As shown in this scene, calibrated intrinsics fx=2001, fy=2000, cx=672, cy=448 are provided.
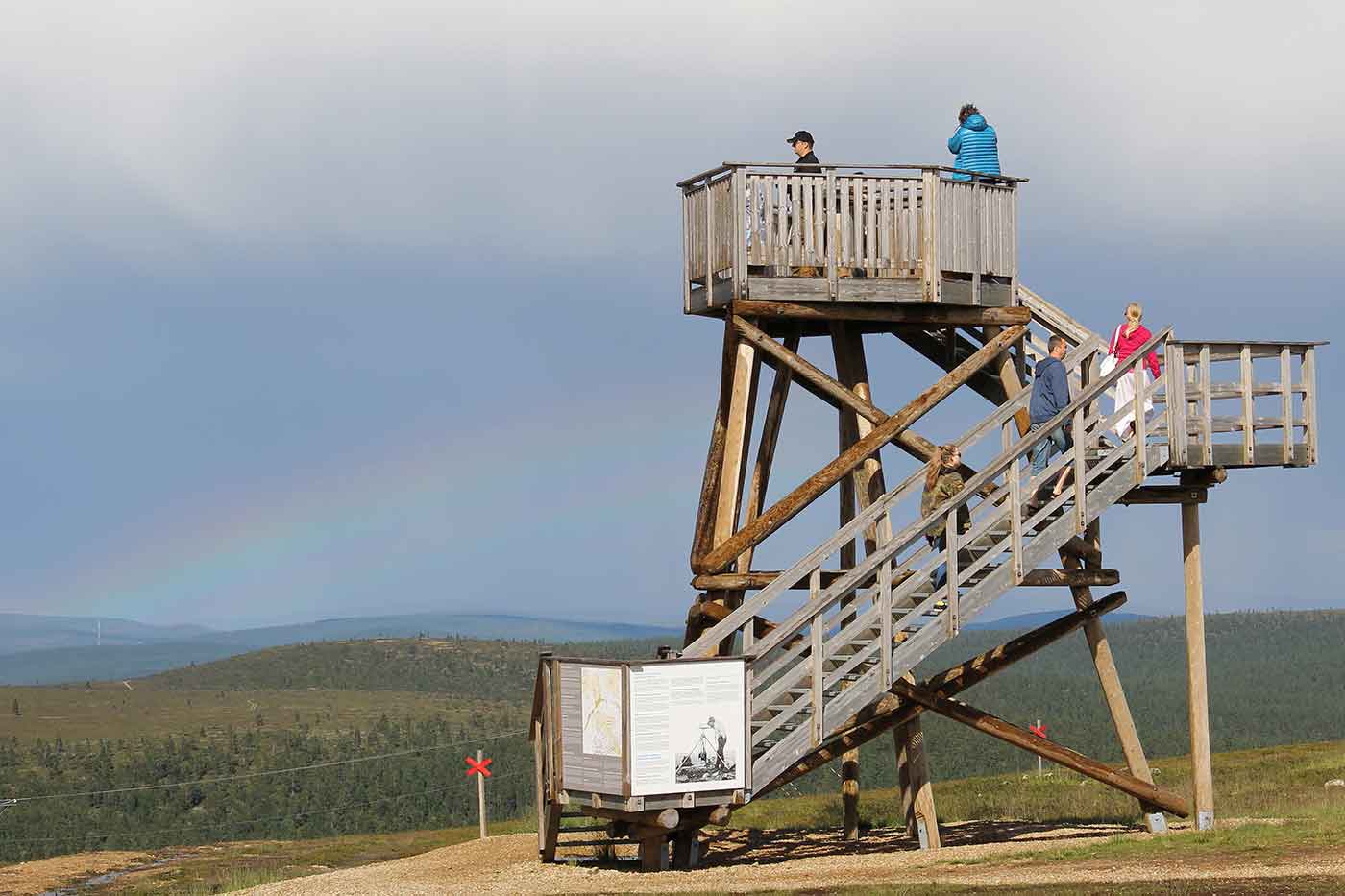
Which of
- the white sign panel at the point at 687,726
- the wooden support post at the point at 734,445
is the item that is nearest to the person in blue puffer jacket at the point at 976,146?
the wooden support post at the point at 734,445

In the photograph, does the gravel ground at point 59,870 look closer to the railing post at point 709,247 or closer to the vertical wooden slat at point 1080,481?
the railing post at point 709,247

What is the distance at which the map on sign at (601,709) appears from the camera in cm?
2264

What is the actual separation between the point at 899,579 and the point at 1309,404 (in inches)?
223

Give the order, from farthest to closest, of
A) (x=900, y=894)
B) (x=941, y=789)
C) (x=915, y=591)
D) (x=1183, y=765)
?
(x=1183, y=765) → (x=941, y=789) → (x=915, y=591) → (x=900, y=894)

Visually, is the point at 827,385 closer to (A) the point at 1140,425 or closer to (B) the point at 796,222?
(B) the point at 796,222

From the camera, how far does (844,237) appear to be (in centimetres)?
2588

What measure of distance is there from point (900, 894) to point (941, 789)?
821 inches

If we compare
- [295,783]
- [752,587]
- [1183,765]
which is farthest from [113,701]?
[752,587]

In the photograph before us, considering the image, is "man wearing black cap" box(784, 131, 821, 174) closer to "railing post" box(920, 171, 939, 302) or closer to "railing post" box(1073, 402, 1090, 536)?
"railing post" box(920, 171, 939, 302)

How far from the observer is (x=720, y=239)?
26.4 m

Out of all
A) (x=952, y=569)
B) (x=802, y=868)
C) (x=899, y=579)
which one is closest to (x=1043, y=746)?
(x=899, y=579)

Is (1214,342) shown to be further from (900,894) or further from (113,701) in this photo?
(113,701)

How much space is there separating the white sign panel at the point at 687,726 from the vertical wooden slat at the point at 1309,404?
8146 mm

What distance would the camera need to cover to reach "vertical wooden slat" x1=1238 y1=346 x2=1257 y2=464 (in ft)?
81.6
